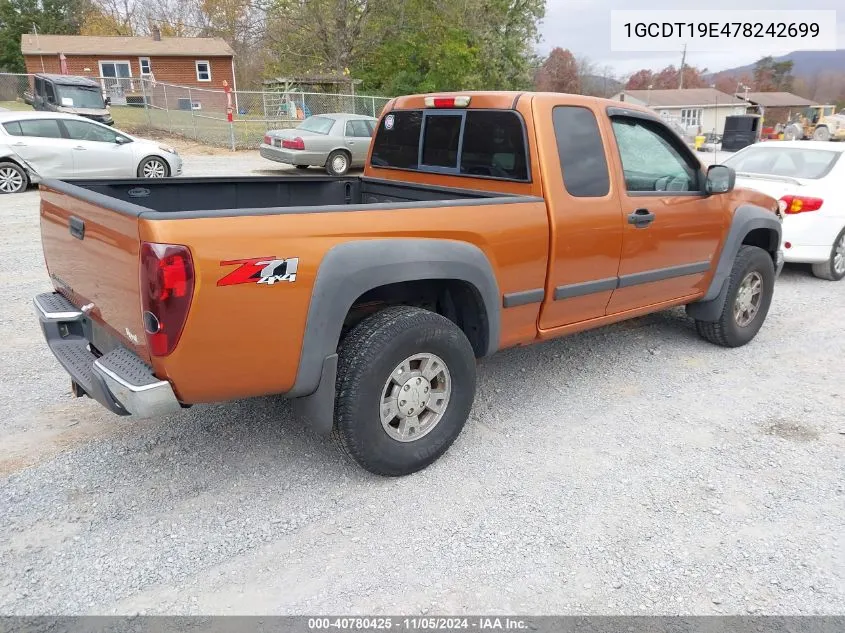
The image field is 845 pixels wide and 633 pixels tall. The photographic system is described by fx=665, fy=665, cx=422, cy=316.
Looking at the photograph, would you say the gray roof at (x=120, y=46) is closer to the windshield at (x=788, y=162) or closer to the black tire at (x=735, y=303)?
the windshield at (x=788, y=162)

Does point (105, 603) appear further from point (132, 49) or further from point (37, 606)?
point (132, 49)

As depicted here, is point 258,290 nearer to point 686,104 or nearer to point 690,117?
point 686,104

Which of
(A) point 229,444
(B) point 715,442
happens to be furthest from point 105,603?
(B) point 715,442

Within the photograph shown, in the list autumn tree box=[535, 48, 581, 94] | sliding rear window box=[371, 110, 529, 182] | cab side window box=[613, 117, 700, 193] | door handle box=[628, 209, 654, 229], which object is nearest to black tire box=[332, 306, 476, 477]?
sliding rear window box=[371, 110, 529, 182]

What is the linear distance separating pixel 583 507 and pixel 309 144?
14429 mm

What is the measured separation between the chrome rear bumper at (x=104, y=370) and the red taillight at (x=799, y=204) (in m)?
7.07

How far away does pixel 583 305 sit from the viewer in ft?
13.4

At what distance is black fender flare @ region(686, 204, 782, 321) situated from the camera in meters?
4.96

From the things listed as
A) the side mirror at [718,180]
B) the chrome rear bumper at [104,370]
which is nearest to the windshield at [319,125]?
the side mirror at [718,180]

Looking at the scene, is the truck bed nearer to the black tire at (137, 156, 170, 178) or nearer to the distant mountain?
the black tire at (137, 156, 170, 178)

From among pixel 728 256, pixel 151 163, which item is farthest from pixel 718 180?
pixel 151 163

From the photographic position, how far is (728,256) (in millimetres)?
4965

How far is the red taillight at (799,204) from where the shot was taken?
7309 millimetres

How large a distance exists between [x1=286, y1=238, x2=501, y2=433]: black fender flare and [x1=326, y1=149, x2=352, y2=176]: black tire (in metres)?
14.1
